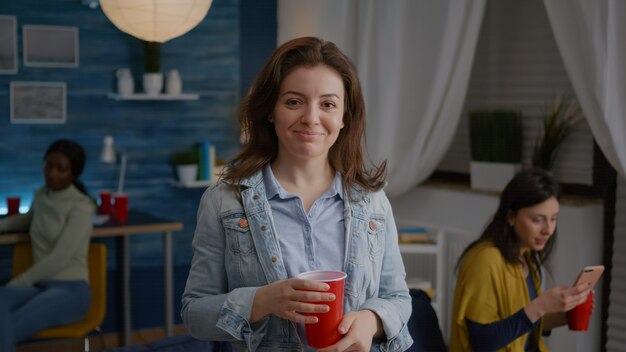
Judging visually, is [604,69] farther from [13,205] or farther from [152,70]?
[13,205]

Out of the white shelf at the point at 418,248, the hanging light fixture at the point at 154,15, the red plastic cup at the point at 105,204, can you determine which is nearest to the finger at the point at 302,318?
the hanging light fixture at the point at 154,15

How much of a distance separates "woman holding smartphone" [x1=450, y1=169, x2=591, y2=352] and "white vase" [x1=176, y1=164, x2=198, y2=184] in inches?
104

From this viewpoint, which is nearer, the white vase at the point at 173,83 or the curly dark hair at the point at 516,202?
the curly dark hair at the point at 516,202

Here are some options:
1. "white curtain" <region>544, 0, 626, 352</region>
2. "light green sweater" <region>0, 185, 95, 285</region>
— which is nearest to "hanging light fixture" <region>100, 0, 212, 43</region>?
"light green sweater" <region>0, 185, 95, 285</region>

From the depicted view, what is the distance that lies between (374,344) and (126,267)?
3.60 metres

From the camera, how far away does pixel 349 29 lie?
447 cm

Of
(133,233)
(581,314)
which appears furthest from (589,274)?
(133,233)

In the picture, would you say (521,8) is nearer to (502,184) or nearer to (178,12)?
(502,184)

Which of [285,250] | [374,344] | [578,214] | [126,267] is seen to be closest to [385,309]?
[374,344]

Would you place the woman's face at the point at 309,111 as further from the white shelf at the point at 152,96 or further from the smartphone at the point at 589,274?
the white shelf at the point at 152,96

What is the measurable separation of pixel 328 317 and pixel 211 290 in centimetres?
23

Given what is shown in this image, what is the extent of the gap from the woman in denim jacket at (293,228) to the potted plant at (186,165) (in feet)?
12.0

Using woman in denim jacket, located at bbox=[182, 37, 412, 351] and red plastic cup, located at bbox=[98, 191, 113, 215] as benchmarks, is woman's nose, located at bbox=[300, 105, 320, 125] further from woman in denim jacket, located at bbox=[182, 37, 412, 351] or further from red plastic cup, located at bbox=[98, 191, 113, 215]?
red plastic cup, located at bbox=[98, 191, 113, 215]

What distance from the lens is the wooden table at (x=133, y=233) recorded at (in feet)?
14.0
